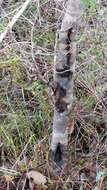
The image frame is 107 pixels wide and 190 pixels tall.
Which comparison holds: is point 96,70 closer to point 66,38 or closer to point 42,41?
point 42,41

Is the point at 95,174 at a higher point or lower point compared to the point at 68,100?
lower

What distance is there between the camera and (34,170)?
1.79 metres

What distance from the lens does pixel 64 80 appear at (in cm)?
160

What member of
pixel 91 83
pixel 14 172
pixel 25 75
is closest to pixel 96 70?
pixel 91 83

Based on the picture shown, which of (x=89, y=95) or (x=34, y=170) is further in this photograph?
(x=89, y=95)

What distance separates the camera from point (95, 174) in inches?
71.9

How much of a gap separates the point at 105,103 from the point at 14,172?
58 cm

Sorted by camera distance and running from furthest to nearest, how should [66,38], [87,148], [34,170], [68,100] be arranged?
[87,148]
[34,170]
[68,100]
[66,38]

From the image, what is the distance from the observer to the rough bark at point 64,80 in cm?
146

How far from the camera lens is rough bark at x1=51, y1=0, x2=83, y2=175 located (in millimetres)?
1459

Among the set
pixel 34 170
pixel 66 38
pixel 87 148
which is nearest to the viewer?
pixel 66 38

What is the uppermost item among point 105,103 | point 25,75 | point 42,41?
point 42,41

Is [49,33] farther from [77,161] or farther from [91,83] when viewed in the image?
[77,161]

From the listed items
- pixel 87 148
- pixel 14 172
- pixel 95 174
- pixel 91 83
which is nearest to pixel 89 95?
pixel 91 83
